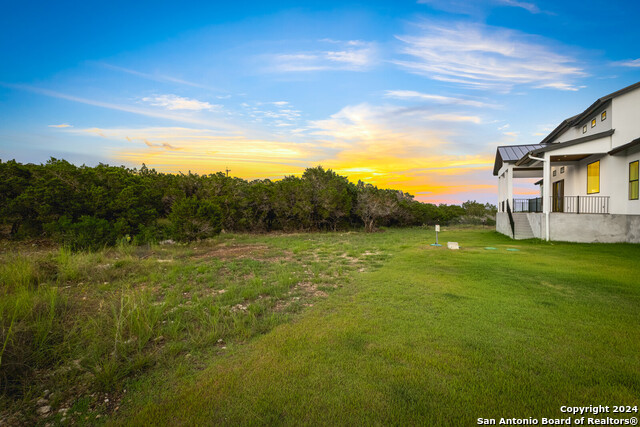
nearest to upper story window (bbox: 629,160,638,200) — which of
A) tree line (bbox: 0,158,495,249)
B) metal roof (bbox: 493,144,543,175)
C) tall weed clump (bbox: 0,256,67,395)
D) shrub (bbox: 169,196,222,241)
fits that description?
metal roof (bbox: 493,144,543,175)

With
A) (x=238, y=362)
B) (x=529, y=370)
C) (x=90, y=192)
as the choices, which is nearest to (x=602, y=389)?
(x=529, y=370)

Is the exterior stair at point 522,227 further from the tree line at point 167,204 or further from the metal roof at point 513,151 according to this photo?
the tree line at point 167,204

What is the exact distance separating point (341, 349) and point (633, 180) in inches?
627

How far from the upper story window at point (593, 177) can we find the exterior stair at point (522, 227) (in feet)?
10.2

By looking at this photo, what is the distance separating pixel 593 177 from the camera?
14109 mm

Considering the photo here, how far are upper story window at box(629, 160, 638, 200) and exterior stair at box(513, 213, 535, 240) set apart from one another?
3905mm

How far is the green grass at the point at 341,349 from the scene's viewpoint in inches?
93.0

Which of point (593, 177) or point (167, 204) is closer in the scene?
point (593, 177)

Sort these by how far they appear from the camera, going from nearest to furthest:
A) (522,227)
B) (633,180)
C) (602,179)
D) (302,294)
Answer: (302,294) → (633,180) → (602,179) → (522,227)

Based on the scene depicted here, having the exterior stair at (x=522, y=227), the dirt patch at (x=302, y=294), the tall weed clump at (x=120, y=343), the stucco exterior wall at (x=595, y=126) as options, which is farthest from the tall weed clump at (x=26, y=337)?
the stucco exterior wall at (x=595, y=126)

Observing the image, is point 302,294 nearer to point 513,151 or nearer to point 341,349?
point 341,349

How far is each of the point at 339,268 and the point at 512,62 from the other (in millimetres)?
13986

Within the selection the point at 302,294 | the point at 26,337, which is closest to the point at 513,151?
A: the point at 302,294

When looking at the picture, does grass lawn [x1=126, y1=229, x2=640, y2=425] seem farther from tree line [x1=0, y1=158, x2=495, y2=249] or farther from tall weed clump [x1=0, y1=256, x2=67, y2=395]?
tree line [x1=0, y1=158, x2=495, y2=249]
